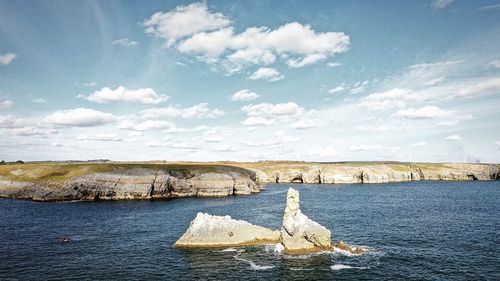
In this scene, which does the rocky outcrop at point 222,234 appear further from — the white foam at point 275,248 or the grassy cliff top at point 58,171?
the grassy cliff top at point 58,171

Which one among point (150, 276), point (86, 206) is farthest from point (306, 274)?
point (86, 206)

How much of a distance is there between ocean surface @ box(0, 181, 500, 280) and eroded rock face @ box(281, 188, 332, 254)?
2.33 m

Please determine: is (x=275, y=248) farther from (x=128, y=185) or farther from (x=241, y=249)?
(x=128, y=185)

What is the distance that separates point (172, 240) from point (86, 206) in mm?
54214

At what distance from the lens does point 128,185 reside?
128125 millimetres

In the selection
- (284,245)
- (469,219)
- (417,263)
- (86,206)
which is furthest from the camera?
(86,206)

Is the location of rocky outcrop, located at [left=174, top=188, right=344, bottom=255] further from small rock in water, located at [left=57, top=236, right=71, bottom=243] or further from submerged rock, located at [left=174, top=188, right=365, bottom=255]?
small rock in water, located at [left=57, top=236, right=71, bottom=243]

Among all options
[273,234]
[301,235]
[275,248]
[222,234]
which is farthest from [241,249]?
[301,235]

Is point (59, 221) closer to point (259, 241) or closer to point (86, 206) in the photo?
point (86, 206)

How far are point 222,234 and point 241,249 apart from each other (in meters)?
5.20

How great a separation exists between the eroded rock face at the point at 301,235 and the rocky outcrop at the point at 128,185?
3194 inches

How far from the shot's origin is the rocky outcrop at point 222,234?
62531 mm

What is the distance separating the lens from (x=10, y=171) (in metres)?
144

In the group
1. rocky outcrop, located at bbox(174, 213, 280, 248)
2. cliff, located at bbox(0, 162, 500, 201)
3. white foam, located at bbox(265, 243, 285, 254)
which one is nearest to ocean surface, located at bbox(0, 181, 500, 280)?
white foam, located at bbox(265, 243, 285, 254)
